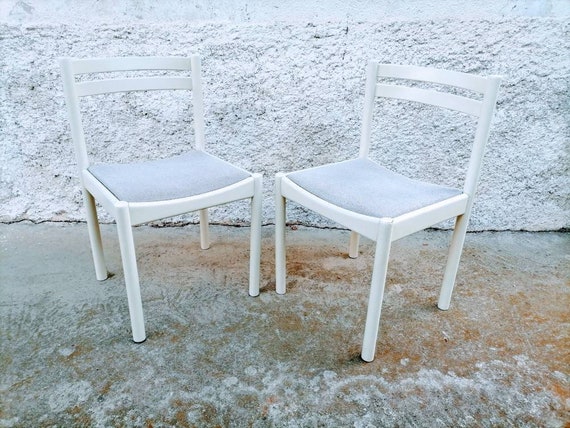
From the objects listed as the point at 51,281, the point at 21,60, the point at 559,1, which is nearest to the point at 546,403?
the point at 559,1

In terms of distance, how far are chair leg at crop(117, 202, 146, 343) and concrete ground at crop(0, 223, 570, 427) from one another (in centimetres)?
7

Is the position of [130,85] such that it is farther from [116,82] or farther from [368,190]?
[368,190]

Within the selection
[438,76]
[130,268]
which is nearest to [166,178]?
[130,268]

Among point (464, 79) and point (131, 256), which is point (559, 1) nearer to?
point (464, 79)

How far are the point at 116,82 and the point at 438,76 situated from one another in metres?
1.10

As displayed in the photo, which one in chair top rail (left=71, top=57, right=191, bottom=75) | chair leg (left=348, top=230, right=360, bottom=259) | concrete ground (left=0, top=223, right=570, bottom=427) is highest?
chair top rail (left=71, top=57, right=191, bottom=75)

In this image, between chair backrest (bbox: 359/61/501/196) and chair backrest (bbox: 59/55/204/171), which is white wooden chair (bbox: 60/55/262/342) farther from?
chair backrest (bbox: 359/61/501/196)

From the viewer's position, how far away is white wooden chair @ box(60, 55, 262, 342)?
1.24 metres

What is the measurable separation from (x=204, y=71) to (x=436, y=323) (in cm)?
142

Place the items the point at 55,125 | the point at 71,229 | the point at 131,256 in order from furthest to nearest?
1. the point at 71,229
2. the point at 55,125
3. the point at 131,256

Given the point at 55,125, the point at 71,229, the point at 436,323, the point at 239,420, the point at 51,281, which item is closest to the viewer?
the point at 239,420

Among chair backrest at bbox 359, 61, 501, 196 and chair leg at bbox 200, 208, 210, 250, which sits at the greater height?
chair backrest at bbox 359, 61, 501, 196

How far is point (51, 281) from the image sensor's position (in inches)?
66.2

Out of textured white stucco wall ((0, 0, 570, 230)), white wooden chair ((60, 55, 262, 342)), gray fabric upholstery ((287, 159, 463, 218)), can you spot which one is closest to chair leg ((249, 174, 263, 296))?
white wooden chair ((60, 55, 262, 342))
